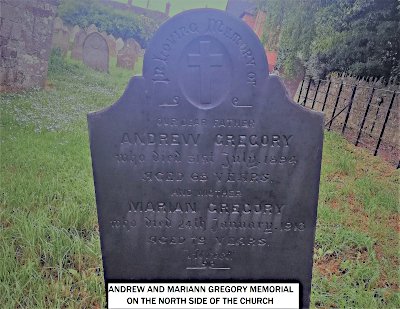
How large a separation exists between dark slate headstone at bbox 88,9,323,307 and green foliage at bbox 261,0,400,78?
6.76m

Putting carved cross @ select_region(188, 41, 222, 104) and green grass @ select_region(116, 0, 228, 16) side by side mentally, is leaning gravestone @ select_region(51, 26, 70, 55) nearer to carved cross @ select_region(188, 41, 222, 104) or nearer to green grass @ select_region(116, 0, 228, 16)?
green grass @ select_region(116, 0, 228, 16)

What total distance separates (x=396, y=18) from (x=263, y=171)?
695 cm

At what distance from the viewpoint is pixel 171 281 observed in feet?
8.37

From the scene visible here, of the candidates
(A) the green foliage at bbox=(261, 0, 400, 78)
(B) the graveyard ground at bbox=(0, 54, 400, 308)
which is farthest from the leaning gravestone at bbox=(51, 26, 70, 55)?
(A) the green foliage at bbox=(261, 0, 400, 78)

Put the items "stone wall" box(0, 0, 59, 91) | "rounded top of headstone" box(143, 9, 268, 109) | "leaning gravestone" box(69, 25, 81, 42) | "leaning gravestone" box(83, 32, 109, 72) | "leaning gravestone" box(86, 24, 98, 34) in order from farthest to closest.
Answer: "leaning gravestone" box(83, 32, 109, 72) → "leaning gravestone" box(86, 24, 98, 34) → "leaning gravestone" box(69, 25, 81, 42) → "stone wall" box(0, 0, 59, 91) → "rounded top of headstone" box(143, 9, 268, 109)

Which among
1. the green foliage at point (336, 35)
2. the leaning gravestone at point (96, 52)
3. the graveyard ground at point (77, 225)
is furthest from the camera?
the leaning gravestone at point (96, 52)

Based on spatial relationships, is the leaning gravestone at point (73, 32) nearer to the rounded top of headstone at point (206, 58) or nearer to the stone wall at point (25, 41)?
the stone wall at point (25, 41)

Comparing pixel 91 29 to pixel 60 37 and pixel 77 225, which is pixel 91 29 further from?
pixel 77 225

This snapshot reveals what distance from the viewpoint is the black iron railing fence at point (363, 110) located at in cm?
729

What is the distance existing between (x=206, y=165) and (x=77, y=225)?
1.78 metres

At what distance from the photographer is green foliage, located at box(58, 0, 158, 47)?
9.24m

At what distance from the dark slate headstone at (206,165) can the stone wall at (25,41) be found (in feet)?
19.7
